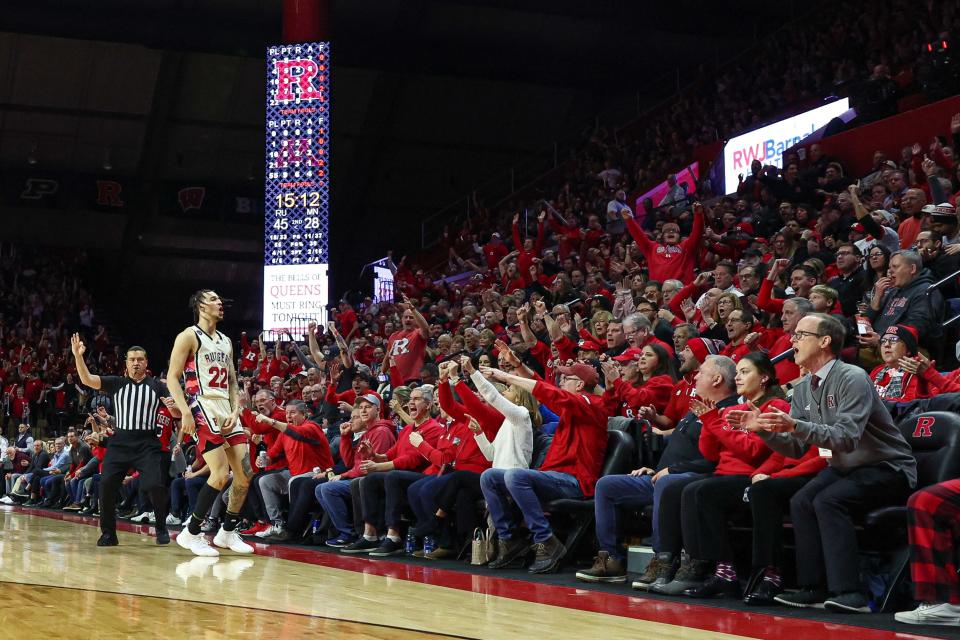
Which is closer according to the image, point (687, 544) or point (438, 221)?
point (687, 544)

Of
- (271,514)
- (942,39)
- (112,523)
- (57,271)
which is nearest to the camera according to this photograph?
(112,523)

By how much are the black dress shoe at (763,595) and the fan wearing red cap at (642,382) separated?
1.76m

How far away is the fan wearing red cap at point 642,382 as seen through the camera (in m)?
6.80

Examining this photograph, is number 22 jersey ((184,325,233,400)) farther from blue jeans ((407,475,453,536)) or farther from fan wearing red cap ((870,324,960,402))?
fan wearing red cap ((870,324,960,402))

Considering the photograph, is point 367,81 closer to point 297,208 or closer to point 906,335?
point 297,208

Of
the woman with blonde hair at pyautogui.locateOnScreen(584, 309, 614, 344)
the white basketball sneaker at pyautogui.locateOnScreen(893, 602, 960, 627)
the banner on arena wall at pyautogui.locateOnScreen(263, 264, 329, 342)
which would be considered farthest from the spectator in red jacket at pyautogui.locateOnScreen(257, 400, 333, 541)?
the banner on arena wall at pyautogui.locateOnScreen(263, 264, 329, 342)

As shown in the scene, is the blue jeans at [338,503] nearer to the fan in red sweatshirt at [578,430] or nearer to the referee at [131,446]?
the referee at [131,446]

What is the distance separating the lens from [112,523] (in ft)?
27.2

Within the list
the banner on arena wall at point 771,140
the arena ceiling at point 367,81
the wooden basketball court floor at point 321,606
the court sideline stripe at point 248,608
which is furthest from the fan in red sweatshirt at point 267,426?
the arena ceiling at point 367,81

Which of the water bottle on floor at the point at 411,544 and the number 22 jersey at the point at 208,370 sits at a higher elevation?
the number 22 jersey at the point at 208,370

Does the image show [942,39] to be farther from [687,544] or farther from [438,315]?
[687,544]

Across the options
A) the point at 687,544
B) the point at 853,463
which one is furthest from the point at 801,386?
the point at 687,544

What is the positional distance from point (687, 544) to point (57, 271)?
994 inches

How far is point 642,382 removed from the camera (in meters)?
7.07
